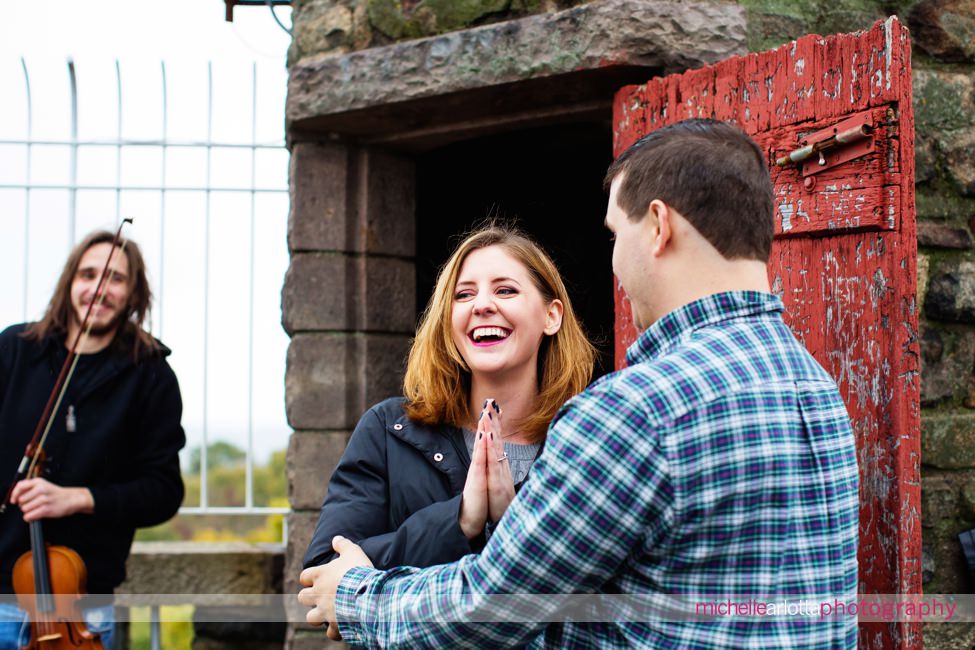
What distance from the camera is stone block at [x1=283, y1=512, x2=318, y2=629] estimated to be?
339 centimetres

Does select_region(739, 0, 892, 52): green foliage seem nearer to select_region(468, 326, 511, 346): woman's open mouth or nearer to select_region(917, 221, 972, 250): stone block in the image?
select_region(917, 221, 972, 250): stone block

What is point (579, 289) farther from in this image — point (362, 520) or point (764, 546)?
point (764, 546)

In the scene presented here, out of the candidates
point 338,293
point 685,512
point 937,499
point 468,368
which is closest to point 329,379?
point 338,293

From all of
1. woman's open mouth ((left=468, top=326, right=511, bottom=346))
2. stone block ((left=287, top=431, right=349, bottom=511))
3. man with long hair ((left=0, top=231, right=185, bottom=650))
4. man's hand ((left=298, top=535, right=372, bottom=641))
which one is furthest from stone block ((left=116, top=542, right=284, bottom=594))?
man's hand ((left=298, top=535, right=372, bottom=641))

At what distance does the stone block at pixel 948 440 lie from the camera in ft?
8.60

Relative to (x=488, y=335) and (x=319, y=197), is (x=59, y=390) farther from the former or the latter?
(x=488, y=335)

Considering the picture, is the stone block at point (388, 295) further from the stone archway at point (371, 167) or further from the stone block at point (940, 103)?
the stone block at point (940, 103)

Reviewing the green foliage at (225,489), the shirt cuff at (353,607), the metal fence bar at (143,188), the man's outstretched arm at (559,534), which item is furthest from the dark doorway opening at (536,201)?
the green foliage at (225,489)

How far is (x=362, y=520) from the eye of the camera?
1889 mm

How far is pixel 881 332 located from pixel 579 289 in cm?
288

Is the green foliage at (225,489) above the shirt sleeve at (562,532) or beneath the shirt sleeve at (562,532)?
beneath

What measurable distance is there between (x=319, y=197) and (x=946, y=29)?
2.09 meters

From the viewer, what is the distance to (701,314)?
4.33 feet

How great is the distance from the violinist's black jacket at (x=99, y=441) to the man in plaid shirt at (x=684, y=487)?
1967 millimetres
